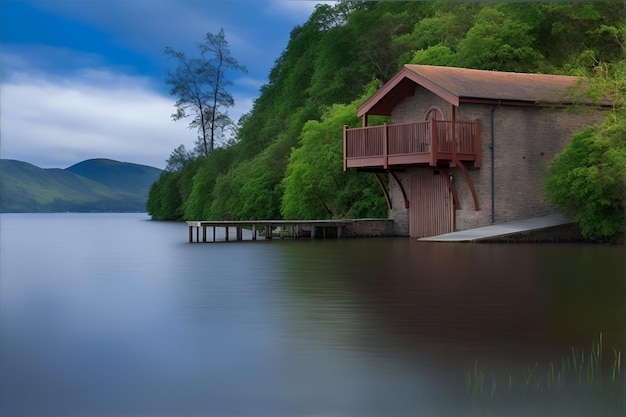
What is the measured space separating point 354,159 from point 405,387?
24377 mm

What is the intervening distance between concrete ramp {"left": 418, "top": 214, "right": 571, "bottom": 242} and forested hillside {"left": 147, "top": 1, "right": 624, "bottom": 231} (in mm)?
4934

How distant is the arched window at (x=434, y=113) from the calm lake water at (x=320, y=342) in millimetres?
12016

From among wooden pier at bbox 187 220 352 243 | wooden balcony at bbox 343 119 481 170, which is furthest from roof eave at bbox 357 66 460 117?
wooden pier at bbox 187 220 352 243

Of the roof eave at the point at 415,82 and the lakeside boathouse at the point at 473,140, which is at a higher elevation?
the roof eave at the point at 415,82

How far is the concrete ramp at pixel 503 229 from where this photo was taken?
2680cm

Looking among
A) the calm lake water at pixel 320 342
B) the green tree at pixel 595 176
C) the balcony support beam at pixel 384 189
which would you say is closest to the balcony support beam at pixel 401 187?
the balcony support beam at pixel 384 189

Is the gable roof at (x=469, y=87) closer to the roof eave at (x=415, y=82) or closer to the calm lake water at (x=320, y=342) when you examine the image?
the roof eave at (x=415, y=82)

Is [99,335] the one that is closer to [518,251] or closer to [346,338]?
[346,338]

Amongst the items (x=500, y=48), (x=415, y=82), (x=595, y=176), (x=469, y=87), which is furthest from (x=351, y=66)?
(x=595, y=176)

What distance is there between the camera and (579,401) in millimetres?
6809

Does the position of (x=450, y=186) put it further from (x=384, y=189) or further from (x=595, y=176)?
(x=595, y=176)

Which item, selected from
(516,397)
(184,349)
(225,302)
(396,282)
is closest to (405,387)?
(516,397)

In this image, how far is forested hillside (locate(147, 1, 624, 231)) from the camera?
120ft

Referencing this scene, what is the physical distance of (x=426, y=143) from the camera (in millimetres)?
28312
